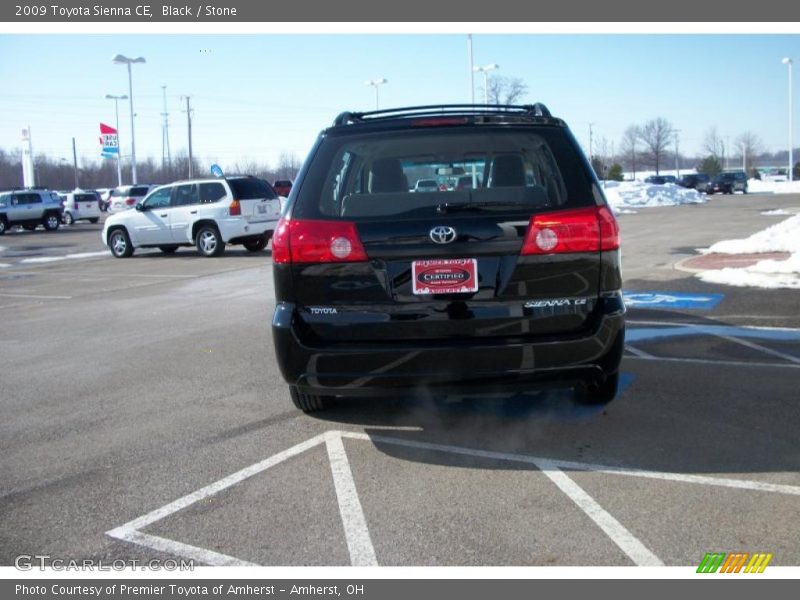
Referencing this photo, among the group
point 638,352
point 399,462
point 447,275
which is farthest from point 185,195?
point 447,275

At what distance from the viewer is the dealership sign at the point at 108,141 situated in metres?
55.1

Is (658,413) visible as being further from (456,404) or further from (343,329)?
(343,329)

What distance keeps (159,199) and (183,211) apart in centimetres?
110

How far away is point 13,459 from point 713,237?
61.6 feet

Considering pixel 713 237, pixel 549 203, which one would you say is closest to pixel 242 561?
pixel 549 203

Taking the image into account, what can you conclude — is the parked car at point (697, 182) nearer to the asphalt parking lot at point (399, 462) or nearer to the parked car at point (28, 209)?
the parked car at point (28, 209)

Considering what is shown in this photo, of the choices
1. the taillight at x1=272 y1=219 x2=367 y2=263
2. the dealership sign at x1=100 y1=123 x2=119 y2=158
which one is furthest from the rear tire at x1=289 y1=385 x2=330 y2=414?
the dealership sign at x1=100 y1=123 x2=119 y2=158

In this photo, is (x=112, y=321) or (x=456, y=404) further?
(x=112, y=321)

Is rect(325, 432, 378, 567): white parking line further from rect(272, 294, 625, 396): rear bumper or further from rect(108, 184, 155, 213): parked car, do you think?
rect(108, 184, 155, 213): parked car

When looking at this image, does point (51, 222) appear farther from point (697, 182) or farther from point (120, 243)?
point (697, 182)

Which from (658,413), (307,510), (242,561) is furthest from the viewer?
(658,413)

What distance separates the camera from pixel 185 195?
65.1 ft

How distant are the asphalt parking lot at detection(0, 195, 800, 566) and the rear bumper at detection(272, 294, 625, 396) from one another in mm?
474

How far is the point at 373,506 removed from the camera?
391 cm
